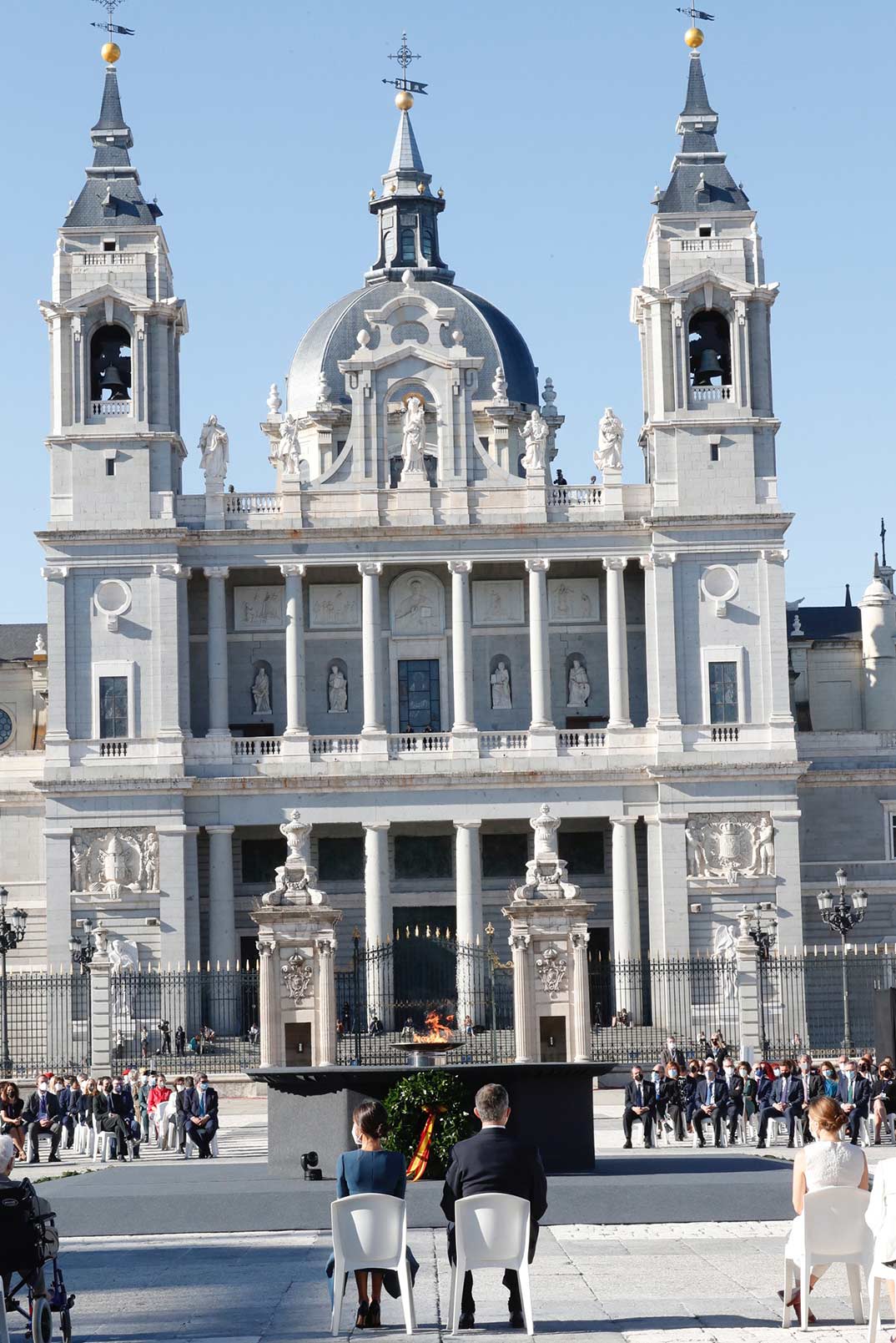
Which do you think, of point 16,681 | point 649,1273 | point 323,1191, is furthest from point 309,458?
point 649,1273

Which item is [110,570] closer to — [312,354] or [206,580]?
[206,580]

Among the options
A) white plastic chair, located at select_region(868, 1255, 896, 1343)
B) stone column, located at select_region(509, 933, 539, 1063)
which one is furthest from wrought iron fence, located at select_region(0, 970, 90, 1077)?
white plastic chair, located at select_region(868, 1255, 896, 1343)

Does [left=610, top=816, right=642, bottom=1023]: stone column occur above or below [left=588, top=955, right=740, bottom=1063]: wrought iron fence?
above

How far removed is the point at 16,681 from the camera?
69375mm

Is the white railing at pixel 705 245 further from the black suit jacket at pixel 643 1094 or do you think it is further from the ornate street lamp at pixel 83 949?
the black suit jacket at pixel 643 1094

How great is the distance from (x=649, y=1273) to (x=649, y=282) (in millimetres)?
47612

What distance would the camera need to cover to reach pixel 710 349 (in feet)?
210

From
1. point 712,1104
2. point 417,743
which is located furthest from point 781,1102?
point 417,743

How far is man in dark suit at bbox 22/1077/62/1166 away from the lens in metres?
37.7

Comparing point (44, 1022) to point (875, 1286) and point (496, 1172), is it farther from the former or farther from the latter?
point (875, 1286)

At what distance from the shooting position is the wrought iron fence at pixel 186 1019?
168ft

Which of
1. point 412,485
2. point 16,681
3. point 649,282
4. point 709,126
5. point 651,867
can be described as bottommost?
point 651,867

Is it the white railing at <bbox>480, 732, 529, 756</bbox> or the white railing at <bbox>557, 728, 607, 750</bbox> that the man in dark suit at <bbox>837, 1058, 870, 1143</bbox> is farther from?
the white railing at <bbox>480, 732, 529, 756</bbox>

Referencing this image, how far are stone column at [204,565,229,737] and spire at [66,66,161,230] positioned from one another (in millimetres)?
9977
